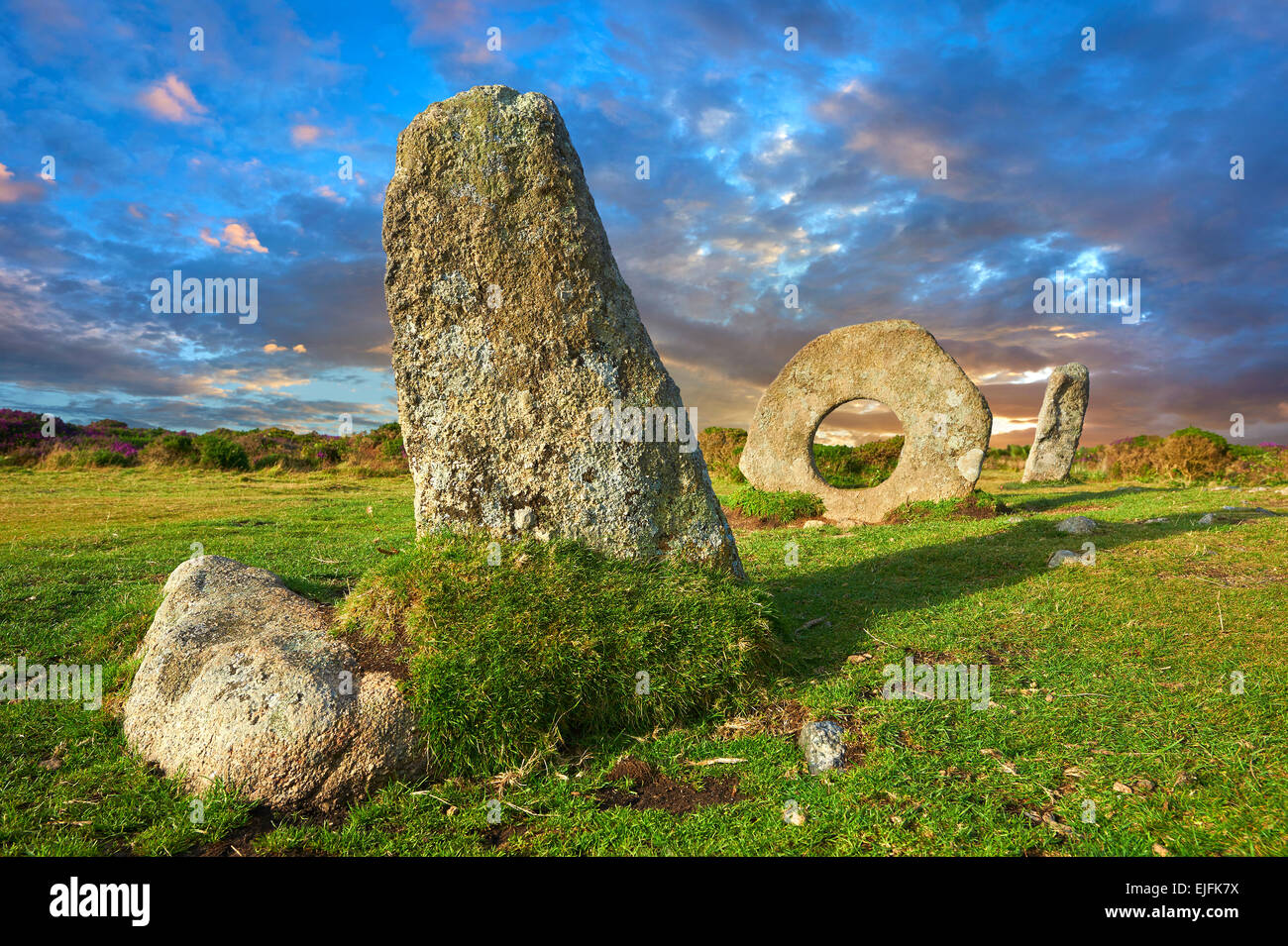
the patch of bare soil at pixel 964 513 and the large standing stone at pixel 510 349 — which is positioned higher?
the large standing stone at pixel 510 349

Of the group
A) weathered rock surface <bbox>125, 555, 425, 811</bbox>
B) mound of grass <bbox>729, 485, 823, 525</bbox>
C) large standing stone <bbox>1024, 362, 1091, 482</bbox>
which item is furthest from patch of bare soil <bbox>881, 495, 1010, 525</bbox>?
large standing stone <bbox>1024, 362, 1091, 482</bbox>

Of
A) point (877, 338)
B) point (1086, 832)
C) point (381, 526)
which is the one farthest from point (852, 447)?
point (1086, 832)

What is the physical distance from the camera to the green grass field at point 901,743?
307cm

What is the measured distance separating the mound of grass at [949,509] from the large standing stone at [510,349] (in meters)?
8.22

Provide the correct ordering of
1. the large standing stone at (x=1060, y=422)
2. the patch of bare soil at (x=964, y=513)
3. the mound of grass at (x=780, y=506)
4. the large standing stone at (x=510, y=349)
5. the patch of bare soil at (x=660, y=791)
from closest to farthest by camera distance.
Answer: the patch of bare soil at (x=660, y=791)
the large standing stone at (x=510, y=349)
the patch of bare soil at (x=964, y=513)
the mound of grass at (x=780, y=506)
the large standing stone at (x=1060, y=422)

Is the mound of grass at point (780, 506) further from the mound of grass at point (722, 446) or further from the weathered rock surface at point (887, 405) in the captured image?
the mound of grass at point (722, 446)

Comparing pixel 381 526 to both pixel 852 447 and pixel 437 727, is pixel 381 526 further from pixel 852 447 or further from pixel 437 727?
pixel 852 447

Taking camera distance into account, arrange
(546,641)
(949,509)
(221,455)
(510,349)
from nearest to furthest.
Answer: (546,641)
(510,349)
(949,509)
(221,455)

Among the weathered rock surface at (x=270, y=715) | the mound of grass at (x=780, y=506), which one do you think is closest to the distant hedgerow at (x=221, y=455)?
the mound of grass at (x=780, y=506)

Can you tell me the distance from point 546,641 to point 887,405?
10.0 m

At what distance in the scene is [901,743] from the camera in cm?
379

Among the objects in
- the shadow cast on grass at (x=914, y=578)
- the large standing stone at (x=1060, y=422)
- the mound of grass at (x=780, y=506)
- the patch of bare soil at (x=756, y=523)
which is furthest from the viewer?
the large standing stone at (x=1060, y=422)

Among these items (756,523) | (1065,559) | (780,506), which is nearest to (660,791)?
(1065,559)

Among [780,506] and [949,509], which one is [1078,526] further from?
[780,506]
